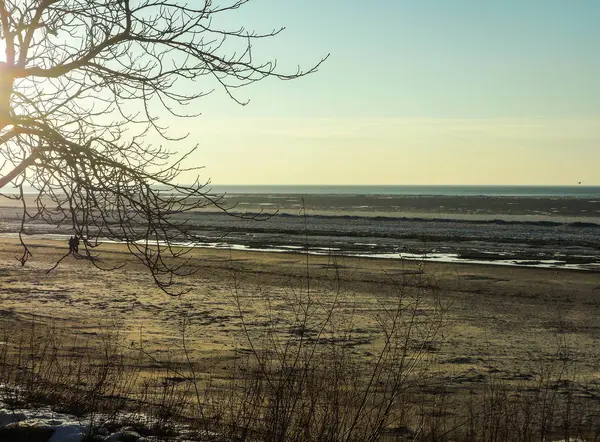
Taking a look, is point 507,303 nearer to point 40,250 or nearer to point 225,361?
point 225,361

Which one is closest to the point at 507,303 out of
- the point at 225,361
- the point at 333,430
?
the point at 225,361

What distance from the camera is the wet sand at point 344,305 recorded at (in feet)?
38.9

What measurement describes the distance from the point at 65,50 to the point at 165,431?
336cm

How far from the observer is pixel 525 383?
9930 mm

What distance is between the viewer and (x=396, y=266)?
2612cm

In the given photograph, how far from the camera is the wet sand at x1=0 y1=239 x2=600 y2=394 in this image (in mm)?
11852

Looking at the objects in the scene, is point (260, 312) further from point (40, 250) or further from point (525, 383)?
point (40, 250)

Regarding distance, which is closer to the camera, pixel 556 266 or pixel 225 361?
pixel 225 361

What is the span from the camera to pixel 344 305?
55.1 ft

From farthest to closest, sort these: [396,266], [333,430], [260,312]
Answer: [396,266] < [260,312] < [333,430]

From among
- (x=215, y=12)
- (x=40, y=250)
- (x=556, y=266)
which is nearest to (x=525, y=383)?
(x=215, y=12)

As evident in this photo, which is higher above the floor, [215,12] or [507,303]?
[215,12]

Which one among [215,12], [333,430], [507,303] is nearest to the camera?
[333,430]

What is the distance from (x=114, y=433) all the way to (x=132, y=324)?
8.25m
